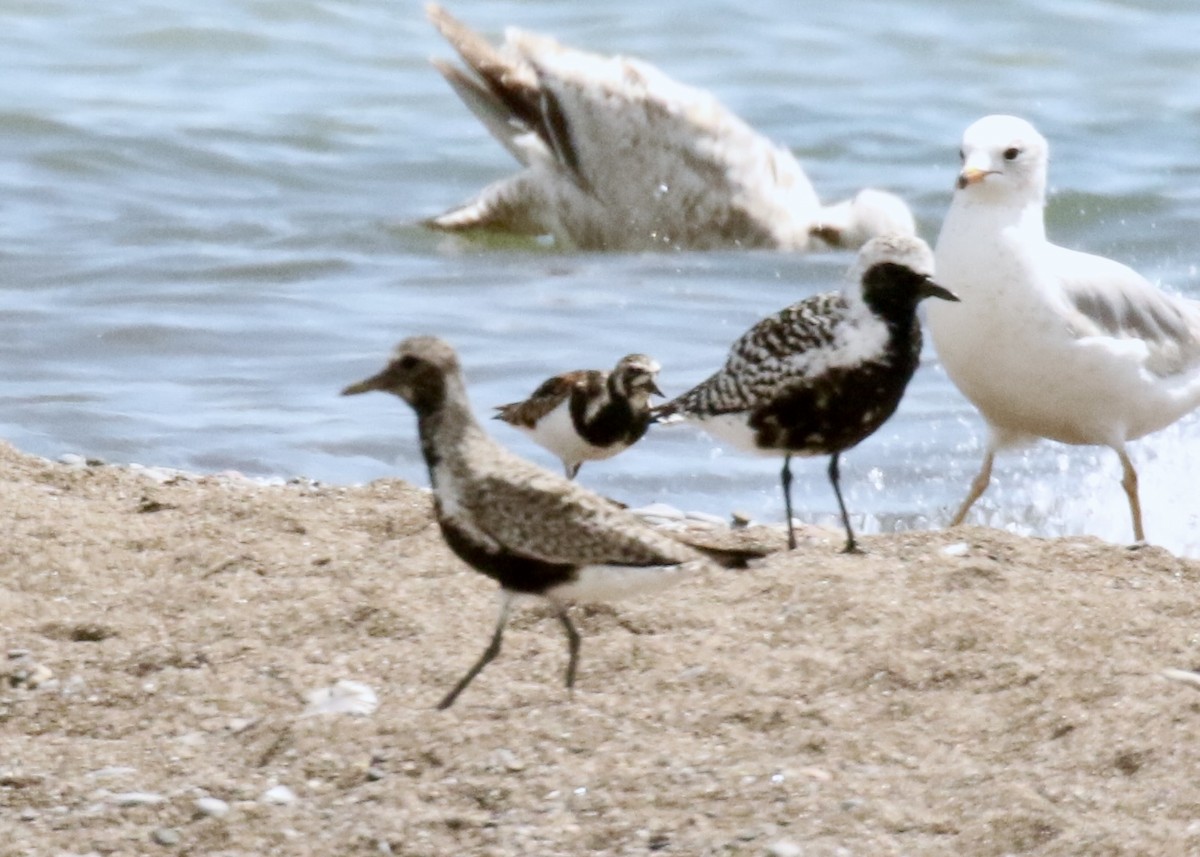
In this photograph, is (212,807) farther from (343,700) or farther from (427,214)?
(427,214)

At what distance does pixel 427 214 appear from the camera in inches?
591

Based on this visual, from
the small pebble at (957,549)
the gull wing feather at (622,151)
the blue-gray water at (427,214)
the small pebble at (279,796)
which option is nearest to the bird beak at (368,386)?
the small pebble at (279,796)

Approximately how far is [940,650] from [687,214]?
8.98 meters

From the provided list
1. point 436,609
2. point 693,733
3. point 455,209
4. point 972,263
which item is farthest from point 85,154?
point 693,733

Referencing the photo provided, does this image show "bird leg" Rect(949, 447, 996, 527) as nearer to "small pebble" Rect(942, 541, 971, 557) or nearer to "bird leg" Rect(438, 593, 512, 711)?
"small pebble" Rect(942, 541, 971, 557)

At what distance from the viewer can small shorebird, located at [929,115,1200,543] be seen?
739 centimetres

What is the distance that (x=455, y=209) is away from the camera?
14055 millimetres

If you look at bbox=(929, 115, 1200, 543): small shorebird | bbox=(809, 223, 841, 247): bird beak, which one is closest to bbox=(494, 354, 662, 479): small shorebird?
bbox=(929, 115, 1200, 543): small shorebird

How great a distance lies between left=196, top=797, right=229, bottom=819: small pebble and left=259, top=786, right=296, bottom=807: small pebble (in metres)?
0.08

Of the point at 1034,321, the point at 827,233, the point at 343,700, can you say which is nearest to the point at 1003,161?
the point at 1034,321

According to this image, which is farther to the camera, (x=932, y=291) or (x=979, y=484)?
(x=979, y=484)

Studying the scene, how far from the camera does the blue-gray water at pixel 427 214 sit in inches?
375

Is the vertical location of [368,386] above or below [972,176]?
below

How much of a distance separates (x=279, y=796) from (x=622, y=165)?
9628 mm
